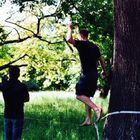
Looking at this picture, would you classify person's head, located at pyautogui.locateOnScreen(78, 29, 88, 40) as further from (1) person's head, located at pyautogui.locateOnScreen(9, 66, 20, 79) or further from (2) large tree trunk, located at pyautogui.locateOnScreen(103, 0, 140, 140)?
(1) person's head, located at pyautogui.locateOnScreen(9, 66, 20, 79)

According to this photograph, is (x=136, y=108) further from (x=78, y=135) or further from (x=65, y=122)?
(x=65, y=122)

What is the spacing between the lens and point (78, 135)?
1144 centimetres

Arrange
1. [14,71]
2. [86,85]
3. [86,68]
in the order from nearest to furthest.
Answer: [14,71]
[86,85]
[86,68]

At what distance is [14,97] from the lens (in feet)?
27.9

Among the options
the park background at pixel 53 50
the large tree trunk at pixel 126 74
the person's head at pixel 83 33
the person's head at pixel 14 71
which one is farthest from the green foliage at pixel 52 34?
the large tree trunk at pixel 126 74

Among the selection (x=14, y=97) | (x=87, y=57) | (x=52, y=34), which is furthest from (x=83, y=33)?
(x=52, y=34)

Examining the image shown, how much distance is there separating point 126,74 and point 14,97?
7.29 feet

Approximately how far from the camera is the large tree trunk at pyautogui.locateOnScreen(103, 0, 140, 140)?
24.5 feet

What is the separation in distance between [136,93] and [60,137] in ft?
13.5

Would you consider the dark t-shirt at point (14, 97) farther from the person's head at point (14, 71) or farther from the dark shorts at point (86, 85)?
the dark shorts at point (86, 85)

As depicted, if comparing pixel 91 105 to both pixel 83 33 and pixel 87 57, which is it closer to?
pixel 87 57

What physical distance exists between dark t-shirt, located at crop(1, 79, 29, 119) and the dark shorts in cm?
102

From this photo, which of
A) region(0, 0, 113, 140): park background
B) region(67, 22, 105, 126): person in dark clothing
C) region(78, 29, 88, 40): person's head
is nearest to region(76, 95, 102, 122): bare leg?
region(67, 22, 105, 126): person in dark clothing

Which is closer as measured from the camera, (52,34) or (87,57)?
(87,57)
